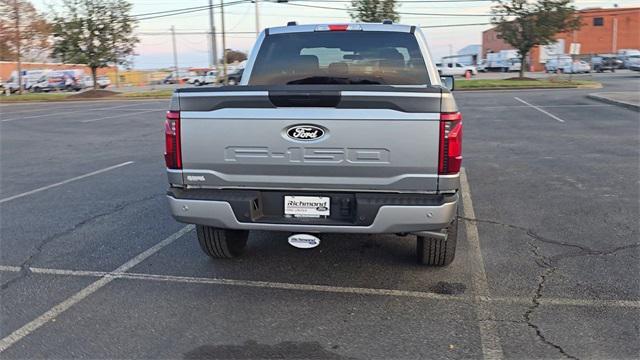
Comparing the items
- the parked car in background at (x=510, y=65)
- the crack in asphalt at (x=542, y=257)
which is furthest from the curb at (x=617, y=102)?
the parked car in background at (x=510, y=65)

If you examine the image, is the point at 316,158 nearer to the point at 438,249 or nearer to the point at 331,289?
the point at 331,289

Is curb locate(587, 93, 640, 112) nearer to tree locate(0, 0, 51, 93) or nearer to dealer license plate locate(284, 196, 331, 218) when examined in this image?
dealer license plate locate(284, 196, 331, 218)

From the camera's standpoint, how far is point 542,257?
16.5 ft

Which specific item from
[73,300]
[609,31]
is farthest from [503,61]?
[73,300]

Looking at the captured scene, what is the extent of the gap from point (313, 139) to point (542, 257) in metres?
2.51

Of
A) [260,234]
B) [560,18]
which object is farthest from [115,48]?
[260,234]

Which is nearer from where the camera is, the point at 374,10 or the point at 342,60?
the point at 342,60

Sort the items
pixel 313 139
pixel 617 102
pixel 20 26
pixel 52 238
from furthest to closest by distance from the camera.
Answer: pixel 20 26, pixel 617 102, pixel 52 238, pixel 313 139

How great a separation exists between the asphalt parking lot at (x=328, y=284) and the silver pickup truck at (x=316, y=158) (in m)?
0.57

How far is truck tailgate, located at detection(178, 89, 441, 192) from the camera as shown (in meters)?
3.74

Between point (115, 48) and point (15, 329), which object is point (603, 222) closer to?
point (15, 329)

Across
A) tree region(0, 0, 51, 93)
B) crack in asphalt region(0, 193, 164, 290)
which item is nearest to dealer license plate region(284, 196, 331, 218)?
crack in asphalt region(0, 193, 164, 290)

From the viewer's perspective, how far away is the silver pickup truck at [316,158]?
12.3 feet

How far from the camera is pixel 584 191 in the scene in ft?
24.3
